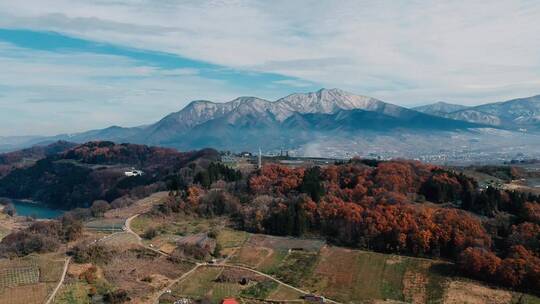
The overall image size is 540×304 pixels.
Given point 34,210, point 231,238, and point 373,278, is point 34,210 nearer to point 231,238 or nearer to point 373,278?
point 231,238

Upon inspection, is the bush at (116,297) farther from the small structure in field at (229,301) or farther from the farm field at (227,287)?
the small structure in field at (229,301)

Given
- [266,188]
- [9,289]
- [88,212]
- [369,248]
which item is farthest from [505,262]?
[88,212]

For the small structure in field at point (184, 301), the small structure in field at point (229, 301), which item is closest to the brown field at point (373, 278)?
the small structure in field at point (229, 301)

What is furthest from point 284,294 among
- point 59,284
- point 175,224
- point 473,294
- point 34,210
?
point 34,210

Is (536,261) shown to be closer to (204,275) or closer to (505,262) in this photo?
(505,262)

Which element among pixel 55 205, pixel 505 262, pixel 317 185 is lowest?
pixel 55 205

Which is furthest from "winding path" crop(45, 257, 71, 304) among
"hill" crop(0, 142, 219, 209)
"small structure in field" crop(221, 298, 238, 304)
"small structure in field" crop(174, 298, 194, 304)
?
"hill" crop(0, 142, 219, 209)
